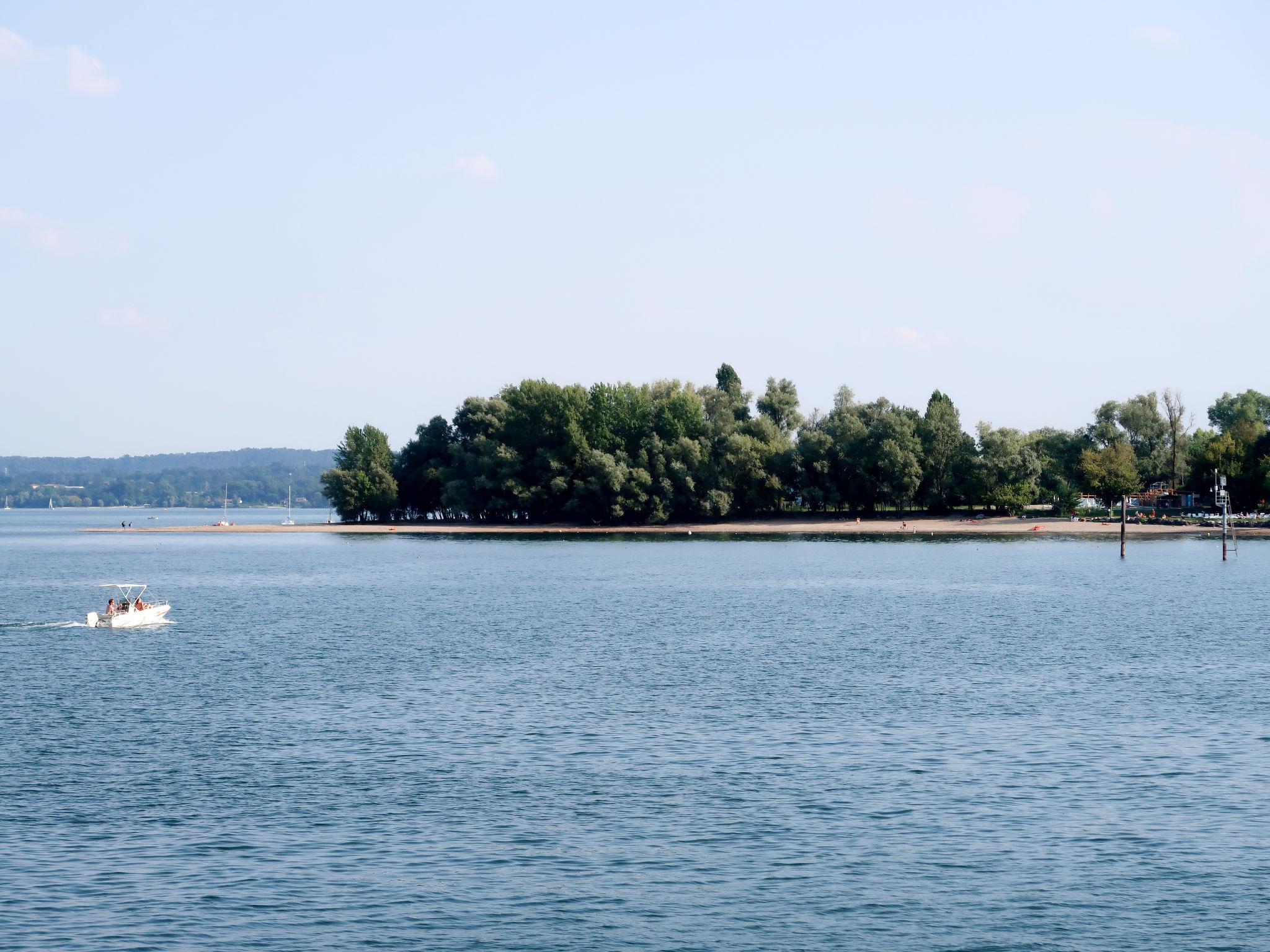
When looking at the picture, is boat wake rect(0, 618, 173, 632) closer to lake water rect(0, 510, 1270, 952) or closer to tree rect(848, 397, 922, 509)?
lake water rect(0, 510, 1270, 952)

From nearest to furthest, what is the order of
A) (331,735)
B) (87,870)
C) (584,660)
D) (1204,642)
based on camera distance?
(87,870) → (331,735) → (584,660) → (1204,642)

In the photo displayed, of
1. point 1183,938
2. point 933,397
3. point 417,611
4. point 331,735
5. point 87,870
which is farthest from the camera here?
point 933,397

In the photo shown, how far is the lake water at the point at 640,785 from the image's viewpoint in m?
24.2

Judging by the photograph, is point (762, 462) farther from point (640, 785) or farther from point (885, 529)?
point (640, 785)

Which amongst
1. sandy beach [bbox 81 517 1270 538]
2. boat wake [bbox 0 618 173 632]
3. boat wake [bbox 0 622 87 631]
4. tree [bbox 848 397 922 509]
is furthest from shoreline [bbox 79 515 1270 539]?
boat wake [bbox 0 622 87 631]

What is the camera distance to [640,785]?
33656mm

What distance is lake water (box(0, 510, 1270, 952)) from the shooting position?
24188 millimetres

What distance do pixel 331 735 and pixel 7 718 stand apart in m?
12.4

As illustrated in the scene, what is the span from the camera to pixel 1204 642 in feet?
206

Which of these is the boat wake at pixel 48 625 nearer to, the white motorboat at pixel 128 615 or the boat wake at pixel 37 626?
the boat wake at pixel 37 626

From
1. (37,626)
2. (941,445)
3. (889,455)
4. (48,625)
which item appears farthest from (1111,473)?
(37,626)

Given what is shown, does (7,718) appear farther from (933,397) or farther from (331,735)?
(933,397)

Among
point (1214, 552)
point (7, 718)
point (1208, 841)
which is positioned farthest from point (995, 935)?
point (1214, 552)

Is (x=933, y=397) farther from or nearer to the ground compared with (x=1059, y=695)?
farther from the ground
